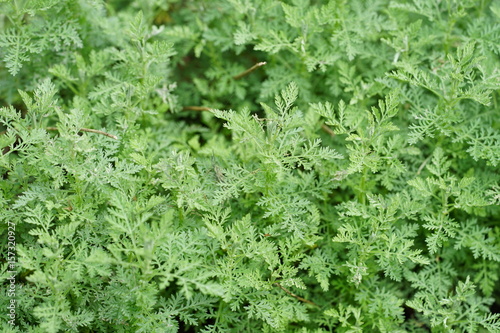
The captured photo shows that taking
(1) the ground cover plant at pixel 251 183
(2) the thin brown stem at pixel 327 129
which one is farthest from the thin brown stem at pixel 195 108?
(2) the thin brown stem at pixel 327 129

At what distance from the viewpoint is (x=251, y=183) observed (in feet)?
8.65

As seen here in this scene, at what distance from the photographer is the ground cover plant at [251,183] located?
7.89 feet

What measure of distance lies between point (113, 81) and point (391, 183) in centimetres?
183

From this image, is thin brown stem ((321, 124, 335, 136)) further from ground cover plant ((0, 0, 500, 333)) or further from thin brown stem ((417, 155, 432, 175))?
thin brown stem ((417, 155, 432, 175))

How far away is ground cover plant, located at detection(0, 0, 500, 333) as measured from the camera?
7.89 ft

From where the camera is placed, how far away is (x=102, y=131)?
2797 mm

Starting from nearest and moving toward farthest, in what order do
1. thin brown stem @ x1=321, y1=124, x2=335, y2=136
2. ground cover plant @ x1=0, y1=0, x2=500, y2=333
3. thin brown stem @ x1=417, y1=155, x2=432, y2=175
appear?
ground cover plant @ x1=0, y1=0, x2=500, y2=333
thin brown stem @ x1=417, y1=155, x2=432, y2=175
thin brown stem @ x1=321, y1=124, x2=335, y2=136

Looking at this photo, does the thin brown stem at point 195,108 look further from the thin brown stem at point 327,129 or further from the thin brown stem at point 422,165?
the thin brown stem at point 422,165

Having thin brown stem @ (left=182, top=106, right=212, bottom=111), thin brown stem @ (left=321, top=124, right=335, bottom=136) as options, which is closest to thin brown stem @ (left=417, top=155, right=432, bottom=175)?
thin brown stem @ (left=321, top=124, right=335, bottom=136)

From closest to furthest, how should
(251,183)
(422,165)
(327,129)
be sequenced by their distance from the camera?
1. (251,183)
2. (422,165)
3. (327,129)

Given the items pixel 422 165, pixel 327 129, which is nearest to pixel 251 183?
pixel 327 129

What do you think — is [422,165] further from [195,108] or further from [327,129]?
[195,108]

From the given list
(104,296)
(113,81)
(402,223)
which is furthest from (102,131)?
(402,223)

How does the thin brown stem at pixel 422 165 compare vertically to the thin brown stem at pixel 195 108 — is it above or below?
below
